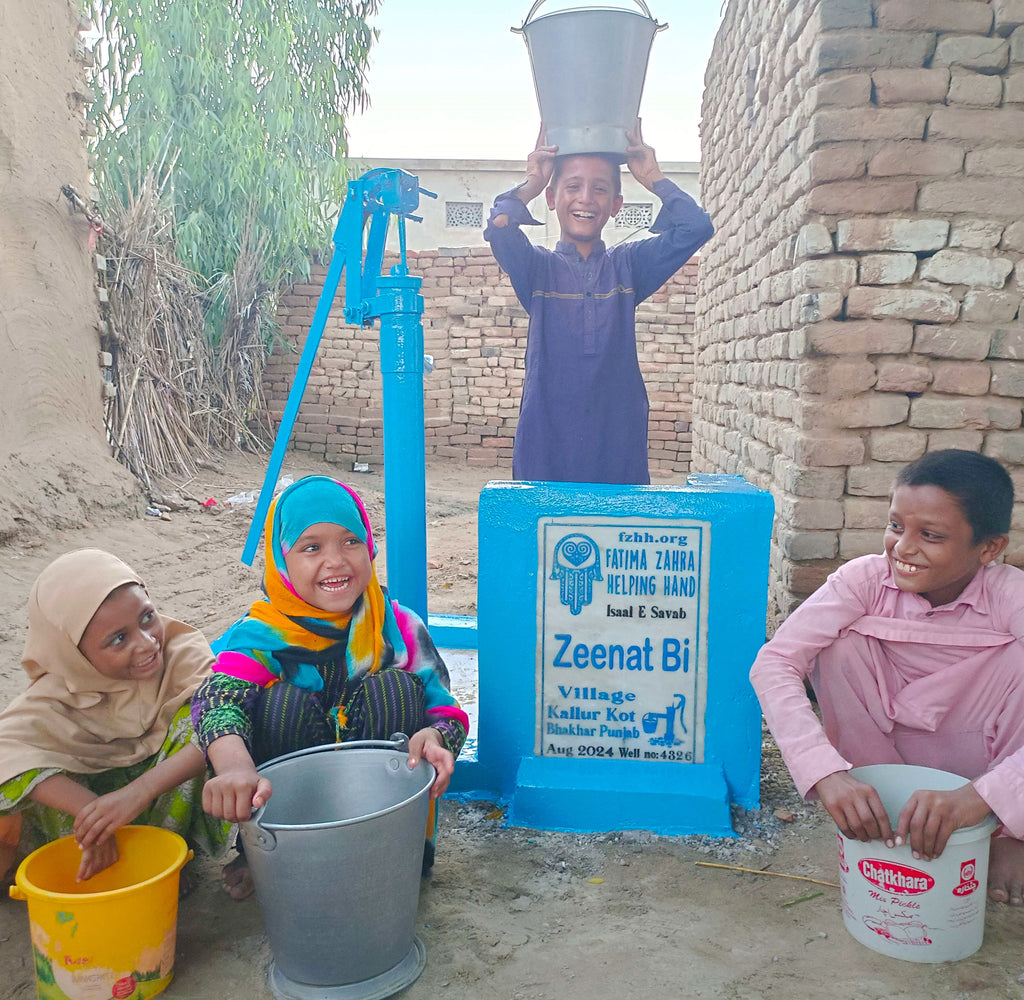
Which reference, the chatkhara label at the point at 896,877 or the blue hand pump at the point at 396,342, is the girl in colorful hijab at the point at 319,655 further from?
the chatkhara label at the point at 896,877

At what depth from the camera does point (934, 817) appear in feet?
5.36

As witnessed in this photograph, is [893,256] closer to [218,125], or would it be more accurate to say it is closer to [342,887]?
[342,887]

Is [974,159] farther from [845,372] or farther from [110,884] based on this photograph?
[110,884]

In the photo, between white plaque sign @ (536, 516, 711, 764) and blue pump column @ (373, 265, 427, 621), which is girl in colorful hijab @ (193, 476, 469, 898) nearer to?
white plaque sign @ (536, 516, 711, 764)

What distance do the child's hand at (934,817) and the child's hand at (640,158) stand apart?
1.82m

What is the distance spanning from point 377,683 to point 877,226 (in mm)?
2215

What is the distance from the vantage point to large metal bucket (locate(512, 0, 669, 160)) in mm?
2377

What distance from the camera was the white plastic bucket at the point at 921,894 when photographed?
169 centimetres

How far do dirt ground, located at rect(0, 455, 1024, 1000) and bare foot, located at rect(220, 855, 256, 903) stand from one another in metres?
0.03

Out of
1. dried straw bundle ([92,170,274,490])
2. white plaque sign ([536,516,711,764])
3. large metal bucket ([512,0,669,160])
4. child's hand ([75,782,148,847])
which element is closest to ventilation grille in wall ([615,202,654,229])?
dried straw bundle ([92,170,274,490])

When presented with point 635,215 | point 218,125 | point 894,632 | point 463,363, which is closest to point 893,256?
point 894,632

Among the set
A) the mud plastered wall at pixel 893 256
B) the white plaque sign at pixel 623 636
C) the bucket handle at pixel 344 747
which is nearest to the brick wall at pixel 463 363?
the mud plastered wall at pixel 893 256

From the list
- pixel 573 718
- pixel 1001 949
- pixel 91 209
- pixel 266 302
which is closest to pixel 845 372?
pixel 573 718

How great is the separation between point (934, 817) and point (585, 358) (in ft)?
5.47
